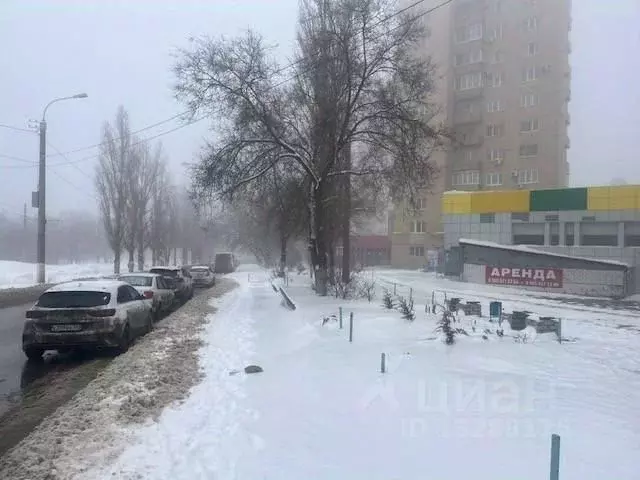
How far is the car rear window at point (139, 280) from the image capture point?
673 inches

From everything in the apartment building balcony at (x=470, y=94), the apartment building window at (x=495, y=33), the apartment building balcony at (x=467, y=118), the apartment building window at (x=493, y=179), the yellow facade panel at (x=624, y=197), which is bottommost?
the yellow facade panel at (x=624, y=197)

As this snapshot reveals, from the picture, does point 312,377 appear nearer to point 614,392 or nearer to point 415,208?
point 614,392

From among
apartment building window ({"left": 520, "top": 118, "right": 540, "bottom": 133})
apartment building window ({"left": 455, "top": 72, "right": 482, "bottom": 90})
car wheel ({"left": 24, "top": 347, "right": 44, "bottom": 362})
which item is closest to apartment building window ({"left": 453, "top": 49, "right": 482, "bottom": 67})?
apartment building window ({"left": 455, "top": 72, "right": 482, "bottom": 90})

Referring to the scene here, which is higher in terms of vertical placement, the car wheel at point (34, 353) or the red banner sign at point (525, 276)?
the red banner sign at point (525, 276)

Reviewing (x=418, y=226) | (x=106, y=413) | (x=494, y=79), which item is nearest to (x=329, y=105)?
(x=106, y=413)

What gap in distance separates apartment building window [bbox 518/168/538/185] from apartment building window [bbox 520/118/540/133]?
3.96 metres

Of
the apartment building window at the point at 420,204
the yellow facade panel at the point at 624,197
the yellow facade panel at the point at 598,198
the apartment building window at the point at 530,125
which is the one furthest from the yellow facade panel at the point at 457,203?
the apartment building window at the point at 530,125

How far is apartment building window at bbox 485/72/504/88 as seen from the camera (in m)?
57.2

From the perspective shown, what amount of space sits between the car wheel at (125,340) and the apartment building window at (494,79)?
53797mm

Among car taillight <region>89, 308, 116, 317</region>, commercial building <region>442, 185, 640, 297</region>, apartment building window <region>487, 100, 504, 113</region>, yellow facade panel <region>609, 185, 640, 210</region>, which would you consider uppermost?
apartment building window <region>487, 100, 504, 113</region>

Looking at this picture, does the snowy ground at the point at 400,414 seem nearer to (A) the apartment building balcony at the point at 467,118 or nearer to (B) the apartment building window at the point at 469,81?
(A) the apartment building balcony at the point at 467,118

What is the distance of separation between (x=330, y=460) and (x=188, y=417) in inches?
78.2

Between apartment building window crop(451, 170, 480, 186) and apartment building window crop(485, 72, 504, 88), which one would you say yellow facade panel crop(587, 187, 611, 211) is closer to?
apartment building window crop(451, 170, 480, 186)

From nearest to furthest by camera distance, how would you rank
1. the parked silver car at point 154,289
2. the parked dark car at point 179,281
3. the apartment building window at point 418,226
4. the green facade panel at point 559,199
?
the parked silver car at point 154,289 → the parked dark car at point 179,281 → the green facade panel at point 559,199 → the apartment building window at point 418,226
